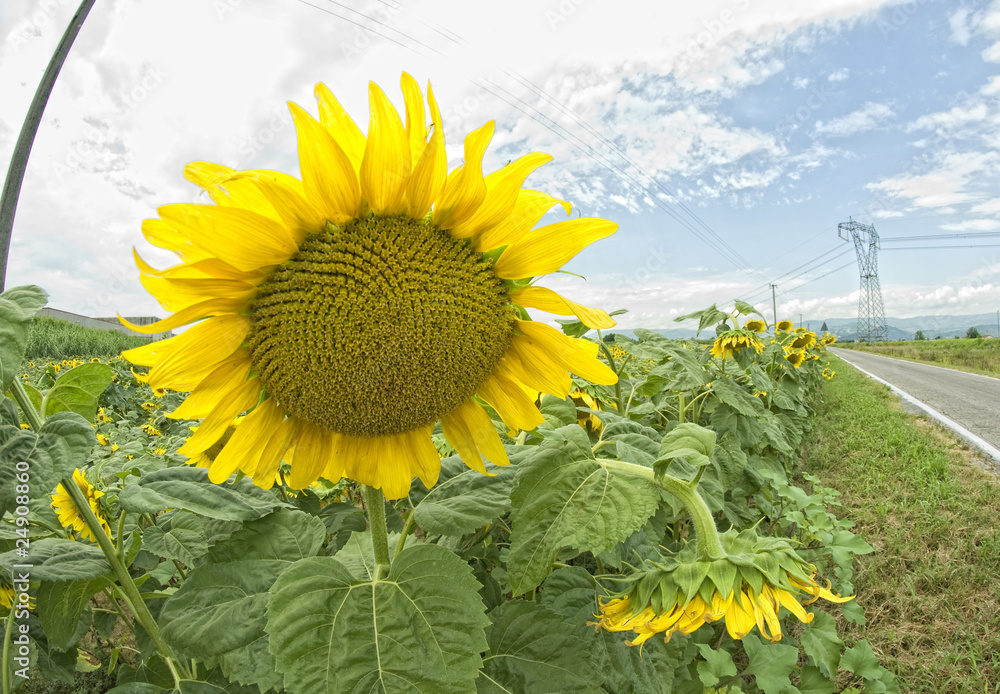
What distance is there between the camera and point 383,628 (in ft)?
3.20

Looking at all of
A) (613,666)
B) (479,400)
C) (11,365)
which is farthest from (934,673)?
(11,365)

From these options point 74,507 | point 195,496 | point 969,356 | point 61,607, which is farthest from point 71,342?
point 969,356

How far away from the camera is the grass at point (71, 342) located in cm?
1800

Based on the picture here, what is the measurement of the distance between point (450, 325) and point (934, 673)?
4.41 m

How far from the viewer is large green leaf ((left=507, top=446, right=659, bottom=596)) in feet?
3.60

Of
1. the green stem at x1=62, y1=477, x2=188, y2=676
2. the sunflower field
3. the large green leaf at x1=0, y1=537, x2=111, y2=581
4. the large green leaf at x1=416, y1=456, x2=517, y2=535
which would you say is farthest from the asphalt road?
the large green leaf at x1=0, y1=537, x2=111, y2=581

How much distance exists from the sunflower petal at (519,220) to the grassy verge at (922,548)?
4.08 metres

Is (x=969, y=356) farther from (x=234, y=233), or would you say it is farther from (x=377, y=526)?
(x=234, y=233)

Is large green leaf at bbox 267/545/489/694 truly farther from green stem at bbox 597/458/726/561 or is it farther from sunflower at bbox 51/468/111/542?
sunflower at bbox 51/468/111/542

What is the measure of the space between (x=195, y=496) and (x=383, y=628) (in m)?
0.57

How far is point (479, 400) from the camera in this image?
1187mm

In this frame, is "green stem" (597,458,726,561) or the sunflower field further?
"green stem" (597,458,726,561)

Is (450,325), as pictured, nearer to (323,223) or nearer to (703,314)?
(323,223)

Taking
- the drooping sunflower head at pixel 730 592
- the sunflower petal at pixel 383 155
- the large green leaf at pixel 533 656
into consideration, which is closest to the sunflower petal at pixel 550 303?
the sunflower petal at pixel 383 155
